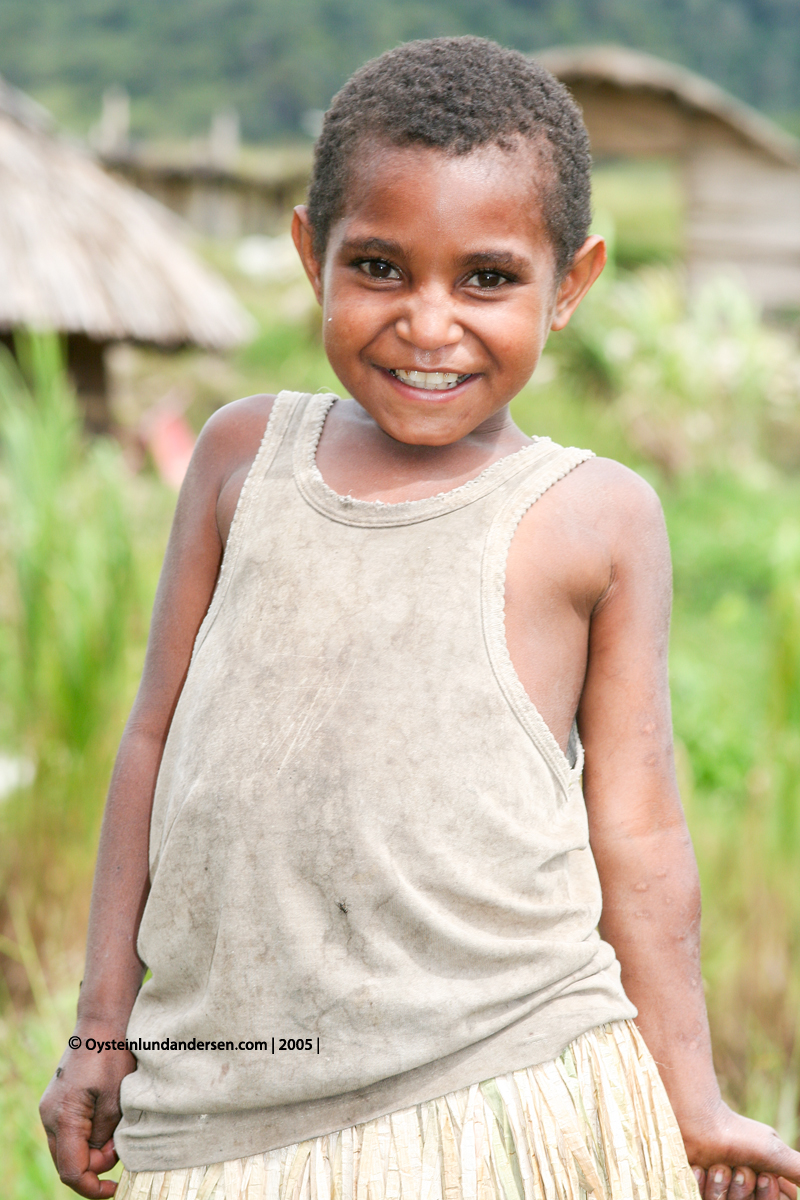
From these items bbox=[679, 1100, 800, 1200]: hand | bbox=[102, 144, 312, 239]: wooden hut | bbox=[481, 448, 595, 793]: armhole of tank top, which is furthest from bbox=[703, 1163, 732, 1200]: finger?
bbox=[102, 144, 312, 239]: wooden hut

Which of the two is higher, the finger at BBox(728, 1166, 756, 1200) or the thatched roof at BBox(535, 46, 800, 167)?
the finger at BBox(728, 1166, 756, 1200)

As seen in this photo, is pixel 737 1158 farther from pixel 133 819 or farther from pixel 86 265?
pixel 86 265

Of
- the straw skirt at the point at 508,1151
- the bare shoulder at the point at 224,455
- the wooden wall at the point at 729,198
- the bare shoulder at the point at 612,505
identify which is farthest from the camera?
the wooden wall at the point at 729,198

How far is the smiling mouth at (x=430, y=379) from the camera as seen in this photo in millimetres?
1146

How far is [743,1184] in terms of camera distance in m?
1.18

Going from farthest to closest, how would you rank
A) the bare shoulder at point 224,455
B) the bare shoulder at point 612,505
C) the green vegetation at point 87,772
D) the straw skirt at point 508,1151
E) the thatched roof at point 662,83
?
the thatched roof at point 662,83 < the green vegetation at point 87,772 < the bare shoulder at point 224,455 < the bare shoulder at point 612,505 < the straw skirt at point 508,1151

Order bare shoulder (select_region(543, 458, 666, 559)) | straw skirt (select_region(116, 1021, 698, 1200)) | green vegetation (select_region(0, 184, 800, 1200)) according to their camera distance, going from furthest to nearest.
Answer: green vegetation (select_region(0, 184, 800, 1200)) < bare shoulder (select_region(543, 458, 666, 559)) < straw skirt (select_region(116, 1021, 698, 1200))

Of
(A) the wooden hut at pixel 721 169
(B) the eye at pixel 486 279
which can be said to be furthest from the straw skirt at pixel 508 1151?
(A) the wooden hut at pixel 721 169

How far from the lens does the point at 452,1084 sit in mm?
1075

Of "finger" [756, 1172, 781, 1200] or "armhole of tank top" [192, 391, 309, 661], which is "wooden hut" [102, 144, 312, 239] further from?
"finger" [756, 1172, 781, 1200]

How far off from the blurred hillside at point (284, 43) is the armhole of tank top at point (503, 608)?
31.1 m

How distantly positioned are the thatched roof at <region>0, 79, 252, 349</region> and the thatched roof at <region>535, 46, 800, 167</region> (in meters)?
5.65

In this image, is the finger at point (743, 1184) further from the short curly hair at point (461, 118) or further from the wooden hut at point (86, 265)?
the wooden hut at point (86, 265)

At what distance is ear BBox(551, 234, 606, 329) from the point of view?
123cm
